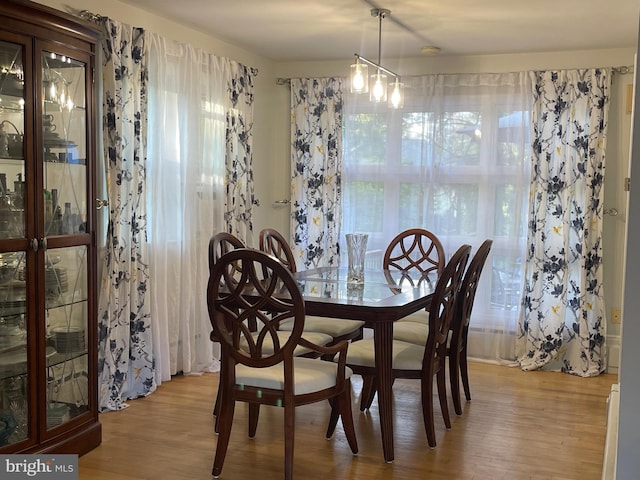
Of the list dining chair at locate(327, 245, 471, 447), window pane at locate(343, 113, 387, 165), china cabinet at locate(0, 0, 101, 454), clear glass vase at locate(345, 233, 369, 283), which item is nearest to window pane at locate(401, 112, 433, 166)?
window pane at locate(343, 113, 387, 165)

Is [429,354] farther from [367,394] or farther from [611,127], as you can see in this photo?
[611,127]

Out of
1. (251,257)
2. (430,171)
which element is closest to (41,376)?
(251,257)

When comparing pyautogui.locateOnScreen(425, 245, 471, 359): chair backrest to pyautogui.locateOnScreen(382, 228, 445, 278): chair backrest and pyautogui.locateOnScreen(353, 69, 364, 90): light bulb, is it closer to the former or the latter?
pyautogui.locateOnScreen(382, 228, 445, 278): chair backrest

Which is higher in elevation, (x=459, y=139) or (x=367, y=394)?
(x=459, y=139)

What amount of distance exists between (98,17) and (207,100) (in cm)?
114

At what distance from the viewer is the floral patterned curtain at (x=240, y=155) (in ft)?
16.5

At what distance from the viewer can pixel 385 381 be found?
3197mm

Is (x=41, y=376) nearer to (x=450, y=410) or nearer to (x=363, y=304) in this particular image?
(x=363, y=304)

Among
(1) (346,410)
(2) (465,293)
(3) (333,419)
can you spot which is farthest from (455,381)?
(1) (346,410)

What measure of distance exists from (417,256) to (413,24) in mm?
1789

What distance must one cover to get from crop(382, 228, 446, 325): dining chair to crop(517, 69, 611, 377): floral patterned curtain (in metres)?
0.79

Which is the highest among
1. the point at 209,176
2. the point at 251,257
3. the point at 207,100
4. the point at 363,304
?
the point at 207,100

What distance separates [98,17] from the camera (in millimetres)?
3756

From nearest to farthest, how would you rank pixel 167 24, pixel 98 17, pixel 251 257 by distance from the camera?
pixel 251 257, pixel 98 17, pixel 167 24
